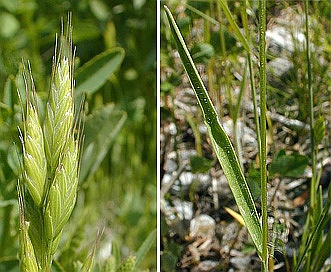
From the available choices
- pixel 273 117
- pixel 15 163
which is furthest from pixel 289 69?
pixel 15 163

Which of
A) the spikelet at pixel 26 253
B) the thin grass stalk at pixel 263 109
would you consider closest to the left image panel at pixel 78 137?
the spikelet at pixel 26 253

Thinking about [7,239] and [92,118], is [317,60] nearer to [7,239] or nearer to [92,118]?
[92,118]

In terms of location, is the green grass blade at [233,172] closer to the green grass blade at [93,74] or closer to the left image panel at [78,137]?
the left image panel at [78,137]

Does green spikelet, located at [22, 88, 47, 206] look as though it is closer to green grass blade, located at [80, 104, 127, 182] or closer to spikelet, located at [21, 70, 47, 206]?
spikelet, located at [21, 70, 47, 206]

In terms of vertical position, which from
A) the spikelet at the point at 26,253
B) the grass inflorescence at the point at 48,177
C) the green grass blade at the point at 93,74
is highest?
the green grass blade at the point at 93,74

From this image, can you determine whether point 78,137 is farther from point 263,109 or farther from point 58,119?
point 263,109

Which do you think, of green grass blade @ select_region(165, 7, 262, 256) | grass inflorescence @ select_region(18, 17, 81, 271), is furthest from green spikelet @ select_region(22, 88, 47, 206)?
green grass blade @ select_region(165, 7, 262, 256)

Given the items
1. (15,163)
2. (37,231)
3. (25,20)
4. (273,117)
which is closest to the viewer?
(37,231)
